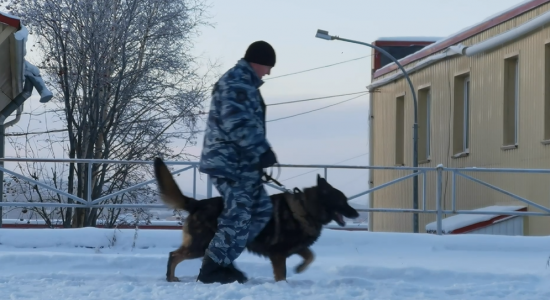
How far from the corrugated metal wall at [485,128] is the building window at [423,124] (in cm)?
35

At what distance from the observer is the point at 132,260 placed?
310 inches

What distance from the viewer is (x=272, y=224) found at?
6.84 meters

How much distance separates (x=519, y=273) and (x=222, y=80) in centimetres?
285

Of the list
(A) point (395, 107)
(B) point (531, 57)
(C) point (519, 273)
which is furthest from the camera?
(A) point (395, 107)

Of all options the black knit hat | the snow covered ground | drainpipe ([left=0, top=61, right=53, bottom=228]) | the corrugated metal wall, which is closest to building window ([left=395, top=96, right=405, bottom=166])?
the corrugated metal wall

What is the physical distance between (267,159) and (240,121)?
337mm

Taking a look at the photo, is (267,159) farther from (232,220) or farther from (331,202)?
(331,202)

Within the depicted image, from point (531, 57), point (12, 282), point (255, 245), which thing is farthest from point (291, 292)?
point (531, 57)

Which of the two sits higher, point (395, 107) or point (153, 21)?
point (153, 21)

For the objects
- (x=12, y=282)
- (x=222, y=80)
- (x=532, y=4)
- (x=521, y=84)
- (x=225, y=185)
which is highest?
(x=532, y=4)

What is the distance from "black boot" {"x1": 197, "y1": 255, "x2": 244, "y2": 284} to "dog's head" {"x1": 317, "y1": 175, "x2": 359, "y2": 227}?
36.7 inches

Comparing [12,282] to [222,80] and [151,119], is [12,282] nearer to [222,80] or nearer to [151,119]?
[222,80]

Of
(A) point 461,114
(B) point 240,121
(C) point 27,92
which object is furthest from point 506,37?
(B) point 240,121

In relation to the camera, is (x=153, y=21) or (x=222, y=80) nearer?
(x=222, y=80)
